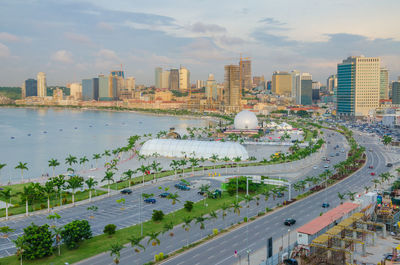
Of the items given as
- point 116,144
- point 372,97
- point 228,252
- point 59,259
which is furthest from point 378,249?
point 372,97

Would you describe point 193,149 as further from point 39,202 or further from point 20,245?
point 20,245

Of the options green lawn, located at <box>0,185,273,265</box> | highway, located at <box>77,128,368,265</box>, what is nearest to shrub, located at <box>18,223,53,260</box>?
green lawn, located at <box>0,185,273,265</box>

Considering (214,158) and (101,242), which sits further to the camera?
(214,158)

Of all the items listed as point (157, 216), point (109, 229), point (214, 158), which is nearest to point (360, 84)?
point (214, 158)

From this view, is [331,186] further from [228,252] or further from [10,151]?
[10,151]

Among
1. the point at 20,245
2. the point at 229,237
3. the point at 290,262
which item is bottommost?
the point at 229,237

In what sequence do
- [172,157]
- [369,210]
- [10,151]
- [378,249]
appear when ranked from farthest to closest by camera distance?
[10,151] → [172,157] → [369,210] → [378,249]
